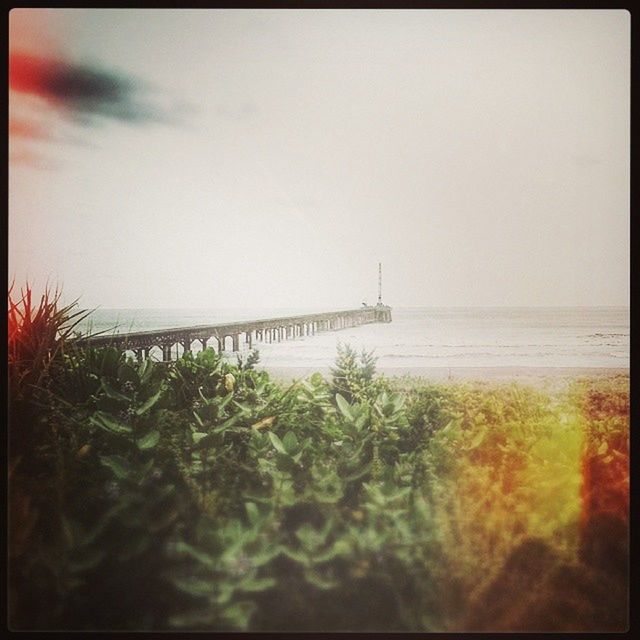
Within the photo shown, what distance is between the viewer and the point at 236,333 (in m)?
2.04

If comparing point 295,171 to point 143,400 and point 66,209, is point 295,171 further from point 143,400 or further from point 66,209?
point 143,400

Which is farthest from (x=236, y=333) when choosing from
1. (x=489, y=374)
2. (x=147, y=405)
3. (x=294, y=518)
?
(x=489, y=374)

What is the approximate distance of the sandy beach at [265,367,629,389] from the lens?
2.04 m

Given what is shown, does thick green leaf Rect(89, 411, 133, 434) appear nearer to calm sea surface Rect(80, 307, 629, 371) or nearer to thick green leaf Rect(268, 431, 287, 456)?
calm sea surface Rect(80, 307, 629, 371)

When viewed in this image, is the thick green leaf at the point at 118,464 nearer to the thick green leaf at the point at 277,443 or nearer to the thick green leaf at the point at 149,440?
the thick green leaf at the point at 149,440

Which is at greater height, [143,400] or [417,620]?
[143,400]

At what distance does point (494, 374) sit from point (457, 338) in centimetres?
18

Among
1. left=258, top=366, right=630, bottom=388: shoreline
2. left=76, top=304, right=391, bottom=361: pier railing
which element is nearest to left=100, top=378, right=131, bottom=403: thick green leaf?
left=76, top=304, right=391, bottom=361: pier railing

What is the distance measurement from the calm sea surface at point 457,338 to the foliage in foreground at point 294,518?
17 centimetres

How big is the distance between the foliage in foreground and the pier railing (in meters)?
0.07

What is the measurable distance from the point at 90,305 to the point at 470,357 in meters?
1.36

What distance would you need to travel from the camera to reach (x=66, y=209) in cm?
202

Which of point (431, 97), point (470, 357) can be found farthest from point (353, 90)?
point (470, 357)

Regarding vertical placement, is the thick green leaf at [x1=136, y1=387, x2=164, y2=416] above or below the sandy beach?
below
